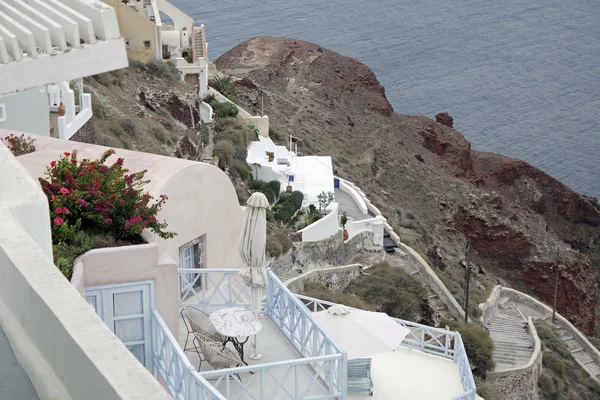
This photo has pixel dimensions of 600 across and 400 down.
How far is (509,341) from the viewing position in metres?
41.7

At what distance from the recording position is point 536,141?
128125 mm

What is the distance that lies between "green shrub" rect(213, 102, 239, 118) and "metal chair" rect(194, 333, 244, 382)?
1633 inches

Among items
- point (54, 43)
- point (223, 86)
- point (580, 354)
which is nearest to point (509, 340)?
point (580, 354)

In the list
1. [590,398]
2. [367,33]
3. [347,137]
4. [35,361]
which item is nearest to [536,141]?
[367,33]

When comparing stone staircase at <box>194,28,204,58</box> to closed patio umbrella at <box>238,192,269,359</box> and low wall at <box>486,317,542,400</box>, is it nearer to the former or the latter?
low wall at <box>486,317,542,400</box>

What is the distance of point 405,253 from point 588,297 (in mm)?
35418

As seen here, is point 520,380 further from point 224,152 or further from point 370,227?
point 224,152

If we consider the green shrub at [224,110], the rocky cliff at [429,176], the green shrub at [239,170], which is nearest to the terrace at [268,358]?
the green shrub at [239,170]

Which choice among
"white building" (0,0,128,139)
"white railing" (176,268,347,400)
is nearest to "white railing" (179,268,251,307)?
"white railing" (176,268,347,400)

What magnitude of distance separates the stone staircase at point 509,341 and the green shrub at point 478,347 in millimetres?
726

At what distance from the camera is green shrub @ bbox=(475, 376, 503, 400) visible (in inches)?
1305

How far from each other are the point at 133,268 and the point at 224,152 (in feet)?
115

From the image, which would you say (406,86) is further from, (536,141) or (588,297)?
(588,297)

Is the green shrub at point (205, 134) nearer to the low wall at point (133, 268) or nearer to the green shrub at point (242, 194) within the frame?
the green shrub at point (242, 194)
